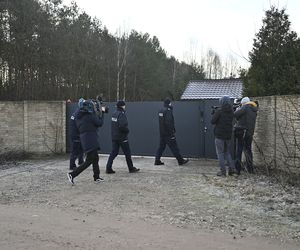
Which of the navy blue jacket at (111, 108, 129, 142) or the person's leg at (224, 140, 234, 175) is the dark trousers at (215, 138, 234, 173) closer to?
the person's leg at (224, 140, 234, 175)

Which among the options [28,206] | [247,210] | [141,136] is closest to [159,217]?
[247,210]

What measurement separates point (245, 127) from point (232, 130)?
31 cm

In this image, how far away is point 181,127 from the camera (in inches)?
549

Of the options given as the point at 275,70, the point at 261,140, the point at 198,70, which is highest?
the point at 198,70

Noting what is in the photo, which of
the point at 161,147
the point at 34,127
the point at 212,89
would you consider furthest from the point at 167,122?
the point at 212,89

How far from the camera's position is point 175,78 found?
55.5 meters

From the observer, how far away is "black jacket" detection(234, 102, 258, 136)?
10508 millimetres

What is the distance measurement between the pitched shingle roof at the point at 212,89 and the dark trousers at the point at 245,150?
11.9m

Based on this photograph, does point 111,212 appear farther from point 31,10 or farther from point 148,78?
point 148,78

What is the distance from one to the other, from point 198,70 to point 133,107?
1598 inches

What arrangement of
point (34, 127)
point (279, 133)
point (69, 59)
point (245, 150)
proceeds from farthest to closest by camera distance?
point (69, 59), point (34, 127), point (245, 150), point (279, 133)

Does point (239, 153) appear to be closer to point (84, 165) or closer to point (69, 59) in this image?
point (84, 165)

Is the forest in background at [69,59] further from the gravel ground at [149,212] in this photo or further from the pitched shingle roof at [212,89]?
the gravel ground at [149,212]

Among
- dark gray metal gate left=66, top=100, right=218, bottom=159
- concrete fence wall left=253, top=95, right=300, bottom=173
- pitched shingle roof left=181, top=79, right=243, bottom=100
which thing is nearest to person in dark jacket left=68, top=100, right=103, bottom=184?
concrete fence wall left=253, top=95, right=300, bottom=173
